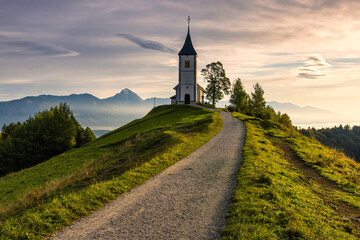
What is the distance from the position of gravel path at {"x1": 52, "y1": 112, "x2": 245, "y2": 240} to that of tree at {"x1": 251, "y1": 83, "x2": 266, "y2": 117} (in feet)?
215

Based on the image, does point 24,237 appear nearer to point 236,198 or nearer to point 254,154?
point 236,198

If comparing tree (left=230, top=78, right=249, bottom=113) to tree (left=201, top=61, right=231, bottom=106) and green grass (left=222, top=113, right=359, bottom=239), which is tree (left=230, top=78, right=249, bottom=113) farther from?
green grass (left=222, top=113, right=359, bottom=239)

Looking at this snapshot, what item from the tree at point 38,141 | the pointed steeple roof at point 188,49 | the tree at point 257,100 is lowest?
the tree at point 38,141

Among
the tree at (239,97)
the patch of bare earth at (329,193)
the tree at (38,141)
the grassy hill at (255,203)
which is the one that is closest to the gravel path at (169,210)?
the grassy hill at (255,203)

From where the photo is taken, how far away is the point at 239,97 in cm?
7056

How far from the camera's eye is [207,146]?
21.0 m

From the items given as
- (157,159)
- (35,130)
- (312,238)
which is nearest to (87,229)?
(312,238)

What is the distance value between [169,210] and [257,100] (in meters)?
72.0

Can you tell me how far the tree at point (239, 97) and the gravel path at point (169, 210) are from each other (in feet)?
195

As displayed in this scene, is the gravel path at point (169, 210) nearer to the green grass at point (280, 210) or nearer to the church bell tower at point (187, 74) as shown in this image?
the green grass at point (280, 210)

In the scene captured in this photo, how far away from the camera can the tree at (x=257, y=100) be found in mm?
74125

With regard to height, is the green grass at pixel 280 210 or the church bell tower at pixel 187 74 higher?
the church bell tower at pixel 187 74

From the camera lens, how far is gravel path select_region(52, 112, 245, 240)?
6879 millimetres

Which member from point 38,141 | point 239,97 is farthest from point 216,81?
point 38,141
